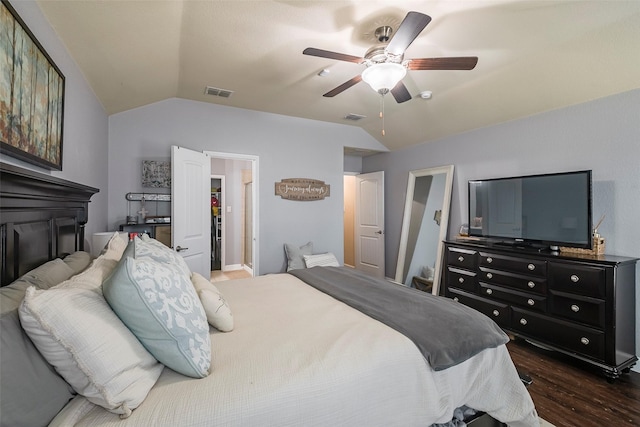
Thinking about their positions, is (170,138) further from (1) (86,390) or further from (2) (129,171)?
(1) (86,390)

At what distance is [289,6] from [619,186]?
318 centimetres

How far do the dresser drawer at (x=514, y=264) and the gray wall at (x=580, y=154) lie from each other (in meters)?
0.62

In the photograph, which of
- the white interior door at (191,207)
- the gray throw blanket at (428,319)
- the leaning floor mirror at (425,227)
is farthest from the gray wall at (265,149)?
the gray throw blanket at (428,319)

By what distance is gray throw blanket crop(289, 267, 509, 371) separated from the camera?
1.38 meters

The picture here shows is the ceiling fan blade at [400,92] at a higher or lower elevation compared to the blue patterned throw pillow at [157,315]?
higher

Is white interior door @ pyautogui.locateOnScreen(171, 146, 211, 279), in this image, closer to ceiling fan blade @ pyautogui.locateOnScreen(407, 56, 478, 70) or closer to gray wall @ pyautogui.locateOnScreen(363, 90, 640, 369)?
ceiling fan blade @ pyautogui.locateOnScreen(407, 56, 478, 70)

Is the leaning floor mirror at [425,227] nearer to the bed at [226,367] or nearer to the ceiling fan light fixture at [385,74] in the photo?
the ceiling fan light fixture at [385,74]

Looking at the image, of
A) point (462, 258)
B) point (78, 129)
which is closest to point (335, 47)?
point (78, 129)

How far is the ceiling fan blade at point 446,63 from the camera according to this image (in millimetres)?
1888

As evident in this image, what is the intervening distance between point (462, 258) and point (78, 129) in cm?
392

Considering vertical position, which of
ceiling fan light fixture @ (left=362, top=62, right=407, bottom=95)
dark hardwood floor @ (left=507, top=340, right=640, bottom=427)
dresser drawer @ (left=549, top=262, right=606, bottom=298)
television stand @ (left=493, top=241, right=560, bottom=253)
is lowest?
dark hardwood floor @ (left=507, top=340, right=640, bottom=427)

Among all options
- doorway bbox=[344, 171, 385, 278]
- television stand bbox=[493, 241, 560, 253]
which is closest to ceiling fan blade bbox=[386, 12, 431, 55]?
television stand bbox=[493, 241, 560, 253]

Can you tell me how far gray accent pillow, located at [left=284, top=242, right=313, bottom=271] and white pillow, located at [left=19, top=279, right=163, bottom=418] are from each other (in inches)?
122

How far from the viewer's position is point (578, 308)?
2508 mm
